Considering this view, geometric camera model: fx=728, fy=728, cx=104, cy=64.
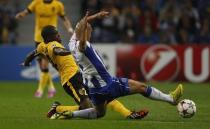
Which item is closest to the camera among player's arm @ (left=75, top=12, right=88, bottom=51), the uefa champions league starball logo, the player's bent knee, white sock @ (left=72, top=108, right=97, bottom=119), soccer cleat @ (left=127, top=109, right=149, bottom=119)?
player's arm @ (left=75, top=12, right=88, bottom=51)

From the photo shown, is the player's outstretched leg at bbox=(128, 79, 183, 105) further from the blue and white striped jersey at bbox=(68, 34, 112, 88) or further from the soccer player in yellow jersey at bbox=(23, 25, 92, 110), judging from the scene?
the soccer player in yellow jersey at bbox=(23, 25, 92, 110)

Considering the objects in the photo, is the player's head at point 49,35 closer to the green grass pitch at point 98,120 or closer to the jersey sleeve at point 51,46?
the jersey sleeve at point 51,46

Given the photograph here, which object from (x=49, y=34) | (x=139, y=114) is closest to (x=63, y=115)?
(x=139, y=114)

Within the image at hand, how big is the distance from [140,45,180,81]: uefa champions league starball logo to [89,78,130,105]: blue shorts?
11.1 meters

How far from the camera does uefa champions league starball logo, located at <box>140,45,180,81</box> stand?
76.5ft

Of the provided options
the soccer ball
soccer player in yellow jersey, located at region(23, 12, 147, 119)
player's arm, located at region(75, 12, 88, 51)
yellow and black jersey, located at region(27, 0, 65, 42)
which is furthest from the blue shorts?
yellow and black jersey, located at region(27, 0, 65, 42)

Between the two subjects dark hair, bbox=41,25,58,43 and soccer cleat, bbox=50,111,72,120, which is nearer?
soccer cleat, bbox=50,111,72,120

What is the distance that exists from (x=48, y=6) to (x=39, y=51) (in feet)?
17.8

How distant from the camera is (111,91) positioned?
39.9 ft

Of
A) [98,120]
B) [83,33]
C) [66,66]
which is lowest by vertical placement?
[98,120]

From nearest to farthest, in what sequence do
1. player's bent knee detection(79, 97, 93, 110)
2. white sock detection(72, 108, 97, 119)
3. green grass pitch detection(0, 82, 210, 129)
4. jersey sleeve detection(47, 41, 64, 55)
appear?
green grass pitch detection(0, 82, 210, 129) < white sock detection(72, 108, 97, 119) < player's bent knee detection(79, 97, 93, 110) < jersey sleeve detection(47, 41, 64, 55)

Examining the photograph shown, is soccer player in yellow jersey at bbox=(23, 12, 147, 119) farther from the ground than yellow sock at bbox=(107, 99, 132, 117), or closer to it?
farther from the ground

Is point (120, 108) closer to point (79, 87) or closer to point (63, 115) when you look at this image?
point (79, 87)

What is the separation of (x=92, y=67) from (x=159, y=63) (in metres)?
11.2
